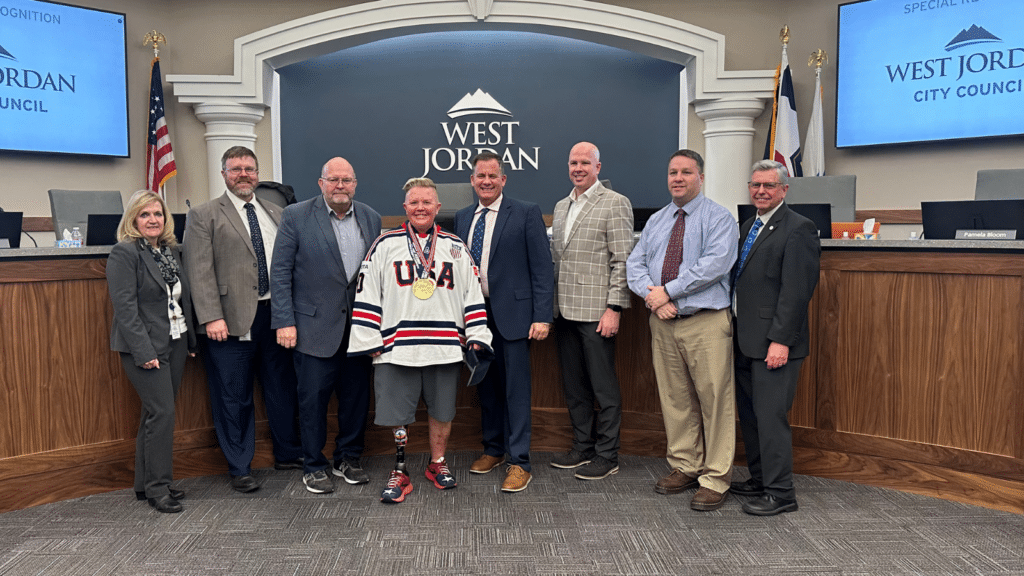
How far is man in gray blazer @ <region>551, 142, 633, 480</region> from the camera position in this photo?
3414 mm

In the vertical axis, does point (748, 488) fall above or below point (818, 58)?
below

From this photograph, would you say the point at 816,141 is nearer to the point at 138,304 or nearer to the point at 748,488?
the point at 748,488

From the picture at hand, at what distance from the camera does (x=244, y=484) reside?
130 inches

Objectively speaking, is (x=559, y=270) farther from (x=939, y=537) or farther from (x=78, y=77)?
(x=78, y=77)

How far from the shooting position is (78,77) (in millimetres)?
6008

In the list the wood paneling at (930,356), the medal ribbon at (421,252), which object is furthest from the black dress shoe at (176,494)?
the wood paneling at (930,356)

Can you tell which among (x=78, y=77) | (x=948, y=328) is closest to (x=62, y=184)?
(x=78, y=77)

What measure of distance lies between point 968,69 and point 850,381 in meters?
3.51

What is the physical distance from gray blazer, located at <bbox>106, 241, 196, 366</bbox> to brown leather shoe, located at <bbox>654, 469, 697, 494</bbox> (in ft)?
7.66

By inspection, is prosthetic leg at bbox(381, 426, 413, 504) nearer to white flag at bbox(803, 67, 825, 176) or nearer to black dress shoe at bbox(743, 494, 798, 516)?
black dress shoe at bbox(743, 494, 798, 516)

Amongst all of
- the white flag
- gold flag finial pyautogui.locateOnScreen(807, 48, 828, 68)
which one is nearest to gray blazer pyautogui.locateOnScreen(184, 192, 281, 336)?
the white flag

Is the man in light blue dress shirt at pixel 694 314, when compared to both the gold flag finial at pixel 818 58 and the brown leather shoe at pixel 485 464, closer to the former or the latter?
the brown leather shoe at pixel 485 464

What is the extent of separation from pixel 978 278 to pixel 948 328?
25cm

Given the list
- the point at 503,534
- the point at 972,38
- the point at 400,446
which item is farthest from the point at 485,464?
the point at 972,38
